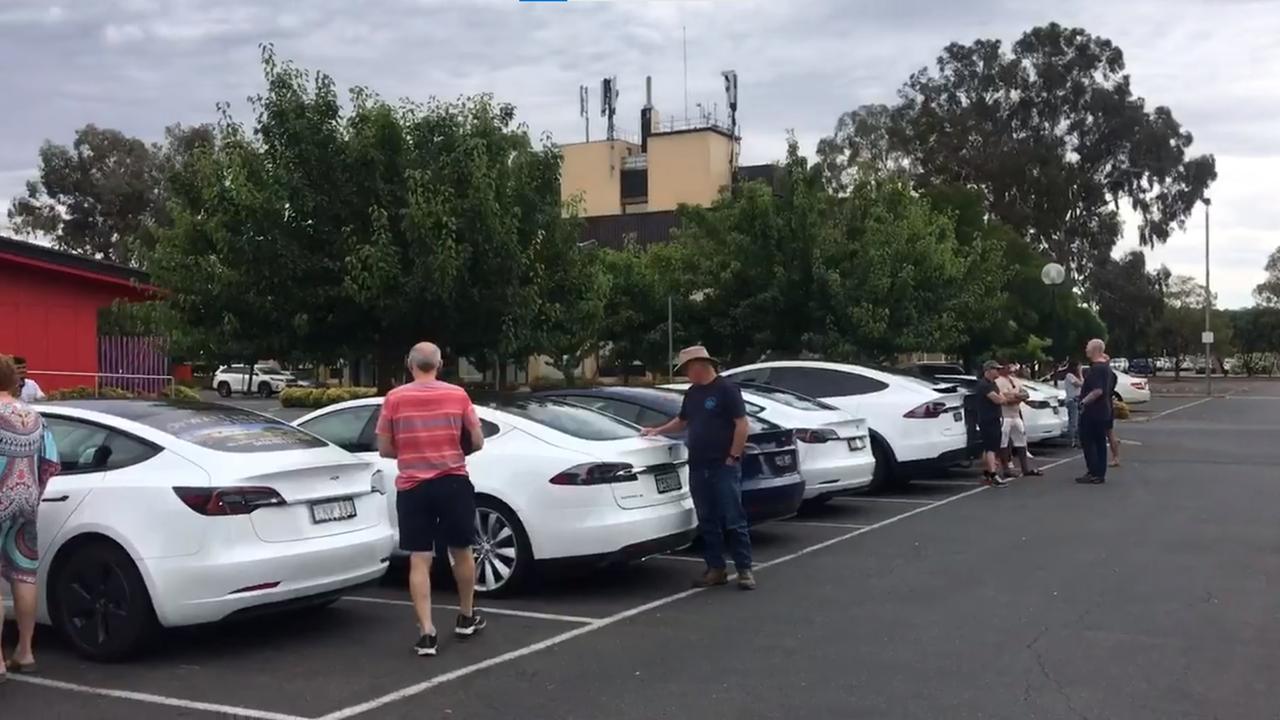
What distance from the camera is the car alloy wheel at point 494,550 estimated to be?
8.32 metres

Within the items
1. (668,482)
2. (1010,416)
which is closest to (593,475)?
(668,482)

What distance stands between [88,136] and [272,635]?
53646mm

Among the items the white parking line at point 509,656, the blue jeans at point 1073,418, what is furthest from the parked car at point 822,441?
the blue jeans at point 1073,418

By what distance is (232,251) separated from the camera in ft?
44.6

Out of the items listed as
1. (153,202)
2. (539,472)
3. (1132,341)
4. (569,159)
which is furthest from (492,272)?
(1132,341)

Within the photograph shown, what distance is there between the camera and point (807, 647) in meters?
7.05


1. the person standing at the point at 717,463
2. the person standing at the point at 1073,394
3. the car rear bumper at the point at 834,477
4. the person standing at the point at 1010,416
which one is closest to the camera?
the person standing at the point at 717,463

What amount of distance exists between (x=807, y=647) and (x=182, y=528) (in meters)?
3.50

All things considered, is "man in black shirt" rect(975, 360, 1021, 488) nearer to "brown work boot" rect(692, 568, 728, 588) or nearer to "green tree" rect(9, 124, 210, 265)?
"brown work boot" rect(692, 568, 728, 588)

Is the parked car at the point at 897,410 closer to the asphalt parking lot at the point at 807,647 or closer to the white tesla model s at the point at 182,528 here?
the asphalt parking lot at the point at 807,647

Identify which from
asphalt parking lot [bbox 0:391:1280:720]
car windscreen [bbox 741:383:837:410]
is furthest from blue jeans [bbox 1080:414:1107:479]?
car windscreen [bbox 741:383:837:410]

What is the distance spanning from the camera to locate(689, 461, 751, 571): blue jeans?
8.61 m

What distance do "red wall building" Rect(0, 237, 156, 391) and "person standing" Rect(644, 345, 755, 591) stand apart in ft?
40.1

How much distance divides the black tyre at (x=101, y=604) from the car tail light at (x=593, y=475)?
2646 millimetres
